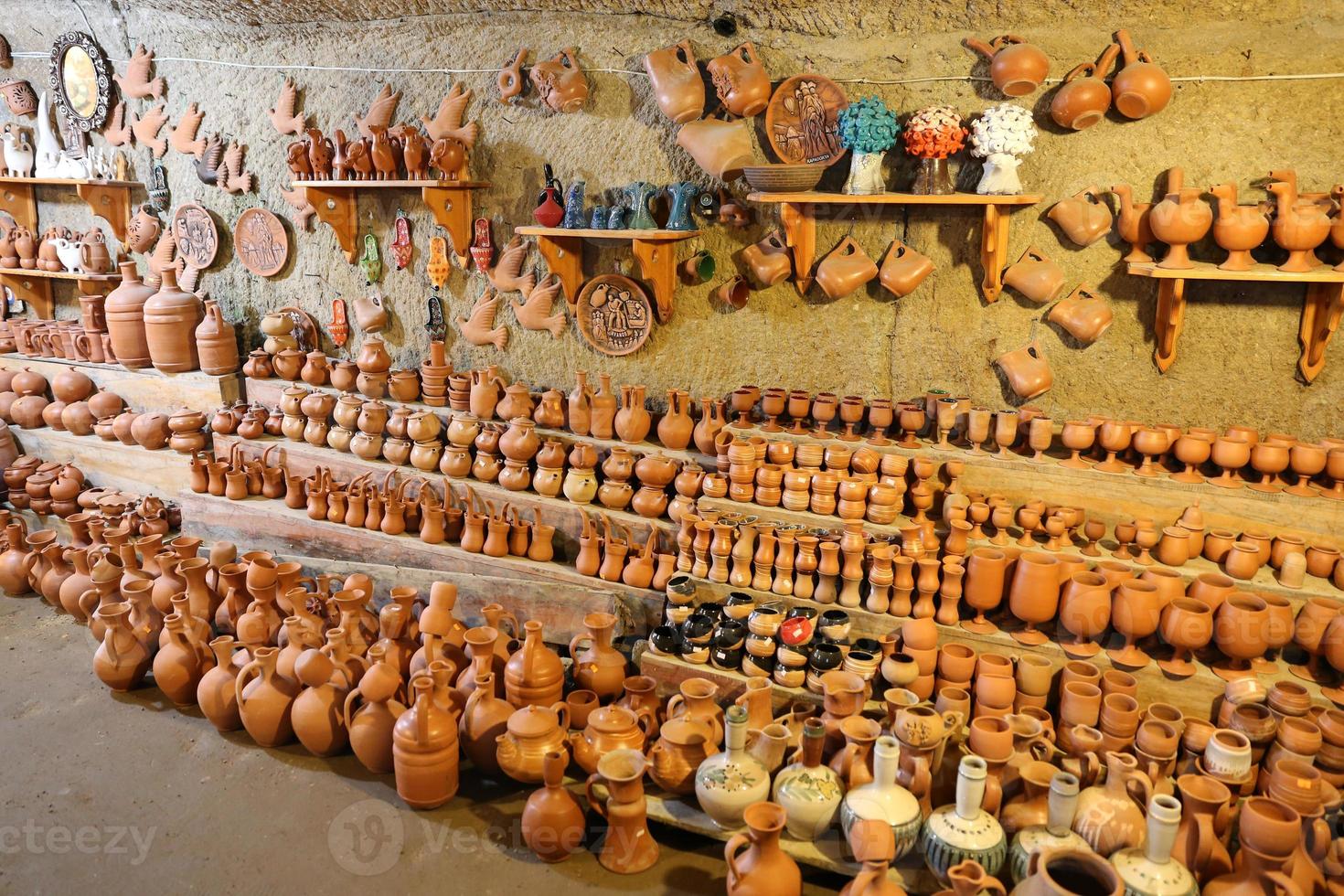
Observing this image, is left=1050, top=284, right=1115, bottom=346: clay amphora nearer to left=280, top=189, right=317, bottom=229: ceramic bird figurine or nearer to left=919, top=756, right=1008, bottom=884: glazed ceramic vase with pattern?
left=919, top=756, right=1008, bottom=884: glazed ceramic vase with pattern

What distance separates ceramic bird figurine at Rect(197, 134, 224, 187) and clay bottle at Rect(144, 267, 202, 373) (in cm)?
59

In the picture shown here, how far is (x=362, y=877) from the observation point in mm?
2473

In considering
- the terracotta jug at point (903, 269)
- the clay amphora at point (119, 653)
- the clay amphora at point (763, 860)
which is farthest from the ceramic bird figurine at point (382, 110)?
the clay amphora at point (763, 860)

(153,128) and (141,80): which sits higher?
(141,80)

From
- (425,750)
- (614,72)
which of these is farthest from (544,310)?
(425,750)

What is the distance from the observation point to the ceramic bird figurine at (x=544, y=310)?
4.13m

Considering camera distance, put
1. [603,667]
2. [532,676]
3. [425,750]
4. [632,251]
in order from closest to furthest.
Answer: [425,750]
[532,676]
[603,667]
[632,251]

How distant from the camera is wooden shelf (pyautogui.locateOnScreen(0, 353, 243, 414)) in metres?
4.81

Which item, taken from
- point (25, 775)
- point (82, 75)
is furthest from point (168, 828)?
point (82, 75)

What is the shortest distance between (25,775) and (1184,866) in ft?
11.4

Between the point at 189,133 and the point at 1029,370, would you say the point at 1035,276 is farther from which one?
the point at 189,133

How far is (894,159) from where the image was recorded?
3383 mm

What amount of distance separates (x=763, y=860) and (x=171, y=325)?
14.1ft

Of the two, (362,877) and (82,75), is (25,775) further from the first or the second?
(82,75)
